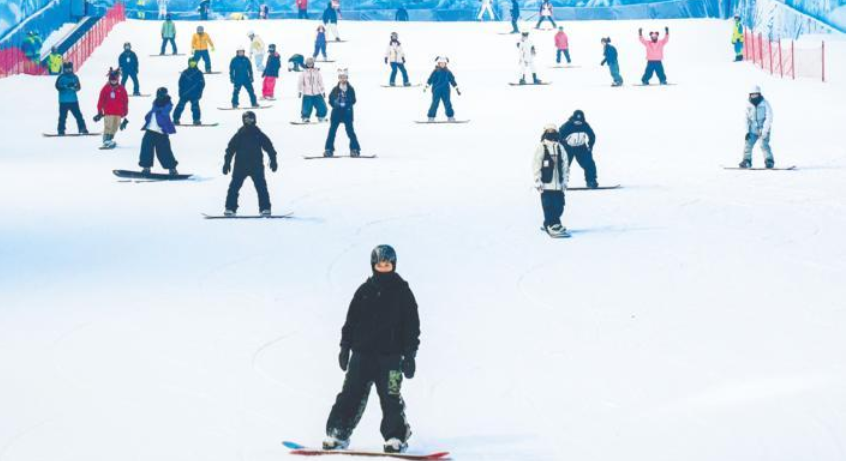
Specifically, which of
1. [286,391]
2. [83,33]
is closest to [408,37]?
[83,33]

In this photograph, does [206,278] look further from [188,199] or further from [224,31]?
[224,31]

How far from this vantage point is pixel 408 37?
1941 inches

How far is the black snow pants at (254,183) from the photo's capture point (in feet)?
55.2

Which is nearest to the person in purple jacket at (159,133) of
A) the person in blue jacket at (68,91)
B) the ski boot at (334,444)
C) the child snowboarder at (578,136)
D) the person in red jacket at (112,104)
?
the person in red jacket at (112,104)

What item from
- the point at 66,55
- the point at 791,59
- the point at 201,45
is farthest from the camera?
the point at 66,55

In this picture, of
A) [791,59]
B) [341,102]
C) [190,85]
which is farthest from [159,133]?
[791,59]

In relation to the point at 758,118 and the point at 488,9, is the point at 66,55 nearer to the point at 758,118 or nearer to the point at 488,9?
the point at 488,9

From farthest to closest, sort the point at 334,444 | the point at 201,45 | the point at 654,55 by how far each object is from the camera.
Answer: the point at 201,45 < the point at 654,55 < the point at 334,444

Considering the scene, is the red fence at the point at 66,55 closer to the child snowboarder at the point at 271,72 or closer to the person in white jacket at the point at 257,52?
the person in white jacket at the point at 257,52

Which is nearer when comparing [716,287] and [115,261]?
[716,287]

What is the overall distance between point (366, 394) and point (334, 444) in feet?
0.99

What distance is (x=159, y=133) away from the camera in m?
20.4

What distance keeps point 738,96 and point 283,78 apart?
A: 1164cm

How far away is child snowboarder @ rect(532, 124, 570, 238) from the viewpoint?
50.8ft
